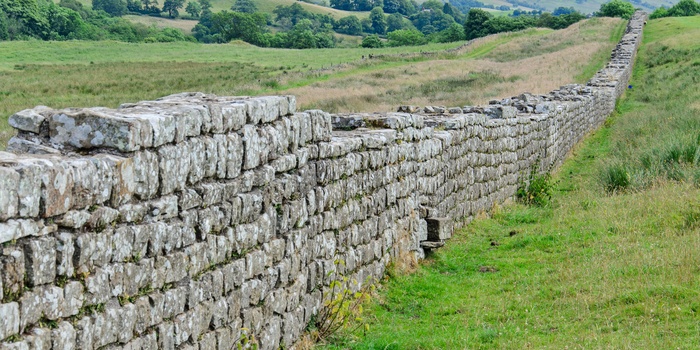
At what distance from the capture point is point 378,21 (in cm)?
18825

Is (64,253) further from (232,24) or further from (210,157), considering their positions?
(232,24)

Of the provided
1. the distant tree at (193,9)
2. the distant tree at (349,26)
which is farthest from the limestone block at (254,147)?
the distant tree at (349,26)

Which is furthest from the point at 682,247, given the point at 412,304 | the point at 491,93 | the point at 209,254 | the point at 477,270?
the point at 491,93

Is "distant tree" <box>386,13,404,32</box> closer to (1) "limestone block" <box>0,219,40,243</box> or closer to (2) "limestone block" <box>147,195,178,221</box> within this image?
(2) "limestone block" <box>147,195,178,221</box>

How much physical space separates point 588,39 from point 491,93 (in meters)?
37.3

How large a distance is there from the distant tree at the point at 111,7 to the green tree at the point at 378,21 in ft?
171

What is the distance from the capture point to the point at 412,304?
10016 millimetres

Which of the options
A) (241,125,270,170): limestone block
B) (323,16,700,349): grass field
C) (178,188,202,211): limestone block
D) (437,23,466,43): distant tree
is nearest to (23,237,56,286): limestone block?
(178,188,202,211): limestone block

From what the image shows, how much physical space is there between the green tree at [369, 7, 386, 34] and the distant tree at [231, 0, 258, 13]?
25190 millimetres

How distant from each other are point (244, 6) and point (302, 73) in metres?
129

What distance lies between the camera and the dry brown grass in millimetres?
37312

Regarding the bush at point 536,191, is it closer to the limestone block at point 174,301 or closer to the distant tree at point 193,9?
the limestone block at point 174,301

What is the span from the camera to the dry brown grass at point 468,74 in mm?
37312

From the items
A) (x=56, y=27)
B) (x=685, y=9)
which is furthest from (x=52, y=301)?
(x=56, y=27)
